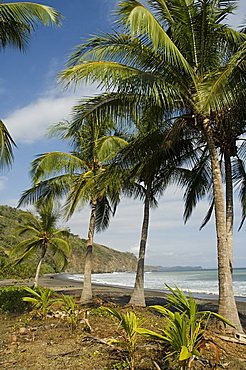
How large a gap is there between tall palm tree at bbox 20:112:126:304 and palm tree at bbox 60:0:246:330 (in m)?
4.17

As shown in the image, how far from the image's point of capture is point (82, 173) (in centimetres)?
1374

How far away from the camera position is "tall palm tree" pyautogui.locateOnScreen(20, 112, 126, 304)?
12641 millimetres

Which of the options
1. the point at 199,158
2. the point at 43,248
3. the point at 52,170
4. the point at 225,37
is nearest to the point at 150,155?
the point at 199,158

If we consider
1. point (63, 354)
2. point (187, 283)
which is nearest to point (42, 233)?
point (63, 354)

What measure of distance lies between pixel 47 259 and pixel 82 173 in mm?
55290

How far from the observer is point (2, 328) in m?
Answer: 8.86

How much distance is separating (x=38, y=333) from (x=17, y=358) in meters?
1.87

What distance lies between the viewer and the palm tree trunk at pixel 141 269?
38.8 ft

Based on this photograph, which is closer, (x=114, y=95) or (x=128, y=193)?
(x=114, y=95)

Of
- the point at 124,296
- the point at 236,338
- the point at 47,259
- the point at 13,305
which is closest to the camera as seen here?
the point at 236,338

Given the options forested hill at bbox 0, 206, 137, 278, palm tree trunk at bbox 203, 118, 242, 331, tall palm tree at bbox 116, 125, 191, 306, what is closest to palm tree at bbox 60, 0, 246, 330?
palm tree trunk at bbox 203, 118, 242, 331

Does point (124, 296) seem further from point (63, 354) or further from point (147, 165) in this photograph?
point (63, 354)

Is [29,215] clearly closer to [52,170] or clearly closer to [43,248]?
[43,248]

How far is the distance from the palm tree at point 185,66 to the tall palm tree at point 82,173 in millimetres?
4174
